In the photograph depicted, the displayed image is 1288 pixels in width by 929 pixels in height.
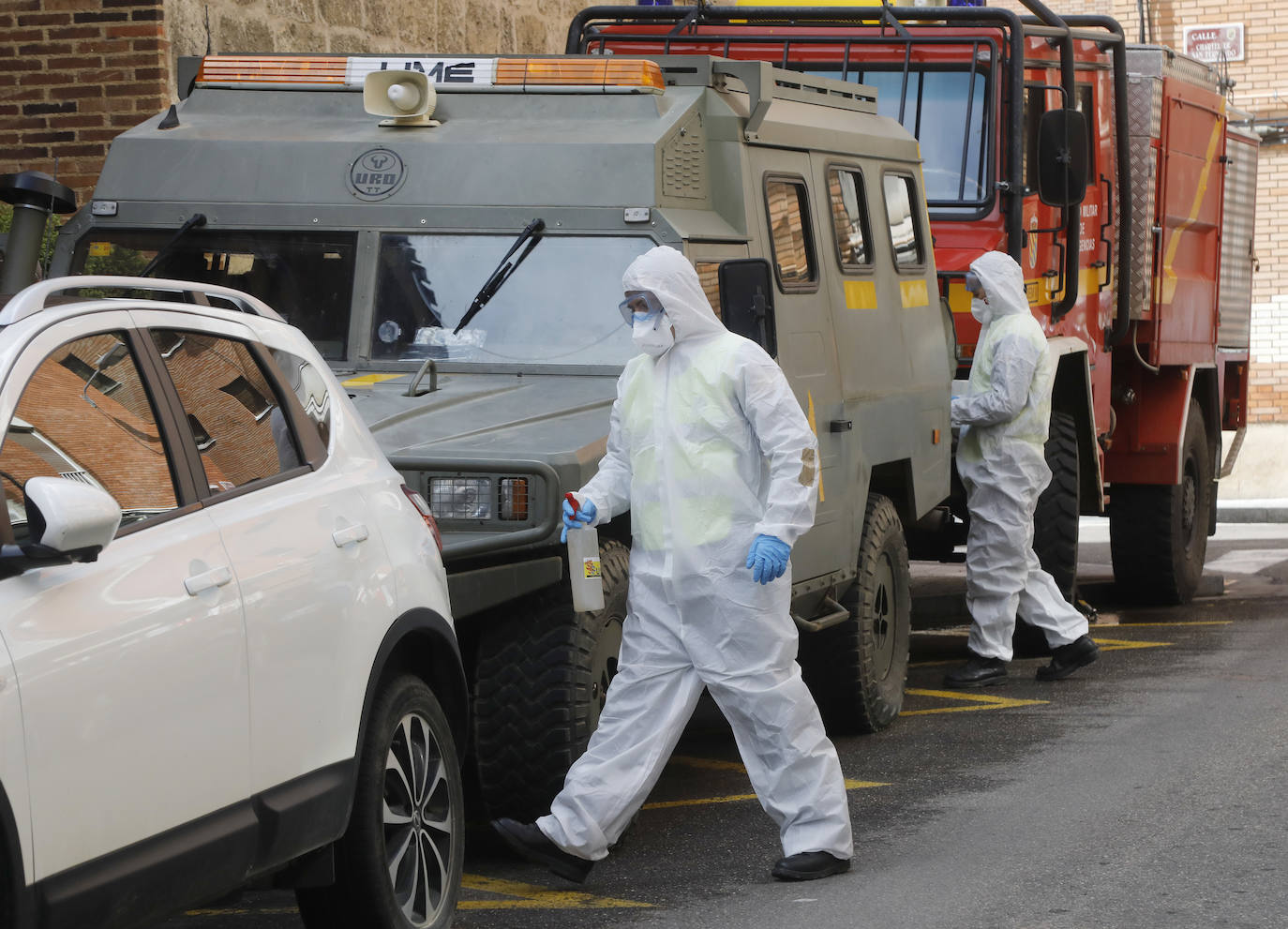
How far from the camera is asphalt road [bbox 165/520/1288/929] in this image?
18.2ft

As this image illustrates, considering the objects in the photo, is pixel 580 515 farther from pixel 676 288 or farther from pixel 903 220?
pixel 903 220

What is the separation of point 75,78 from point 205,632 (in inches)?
284

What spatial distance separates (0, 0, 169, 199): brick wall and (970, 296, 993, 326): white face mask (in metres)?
4.20

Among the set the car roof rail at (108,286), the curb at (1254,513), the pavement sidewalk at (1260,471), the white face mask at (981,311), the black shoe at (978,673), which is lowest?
the pavement sidewalk at (1260,471)

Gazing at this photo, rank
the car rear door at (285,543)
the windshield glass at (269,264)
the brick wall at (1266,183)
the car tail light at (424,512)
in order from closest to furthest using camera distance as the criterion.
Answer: the car rear door at (285,543) → the car tail light at (424,512) → the windshield glass at (269,264) → the brick wall at (1266,183)

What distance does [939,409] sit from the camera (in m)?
9.12

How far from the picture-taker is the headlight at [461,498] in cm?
588

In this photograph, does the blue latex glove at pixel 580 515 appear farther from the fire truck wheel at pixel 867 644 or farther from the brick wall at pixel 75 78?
the brick wall at pixel 75 78

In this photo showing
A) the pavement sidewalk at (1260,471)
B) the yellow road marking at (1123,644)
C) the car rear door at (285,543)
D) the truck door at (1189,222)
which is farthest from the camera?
the pavement sidewalk at (1260,471)

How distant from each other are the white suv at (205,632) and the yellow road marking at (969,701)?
164 inches

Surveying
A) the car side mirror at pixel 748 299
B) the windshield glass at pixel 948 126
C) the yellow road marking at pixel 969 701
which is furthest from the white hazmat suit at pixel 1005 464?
the car side mirror at pixel 748 299

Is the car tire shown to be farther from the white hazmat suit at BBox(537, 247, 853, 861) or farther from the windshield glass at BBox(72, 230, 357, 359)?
the windshield glass at BBox(72, 230, 357, 359)

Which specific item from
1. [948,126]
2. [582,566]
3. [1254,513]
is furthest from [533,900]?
[1254,513]

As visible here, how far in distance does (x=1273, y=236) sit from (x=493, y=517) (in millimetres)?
22379
